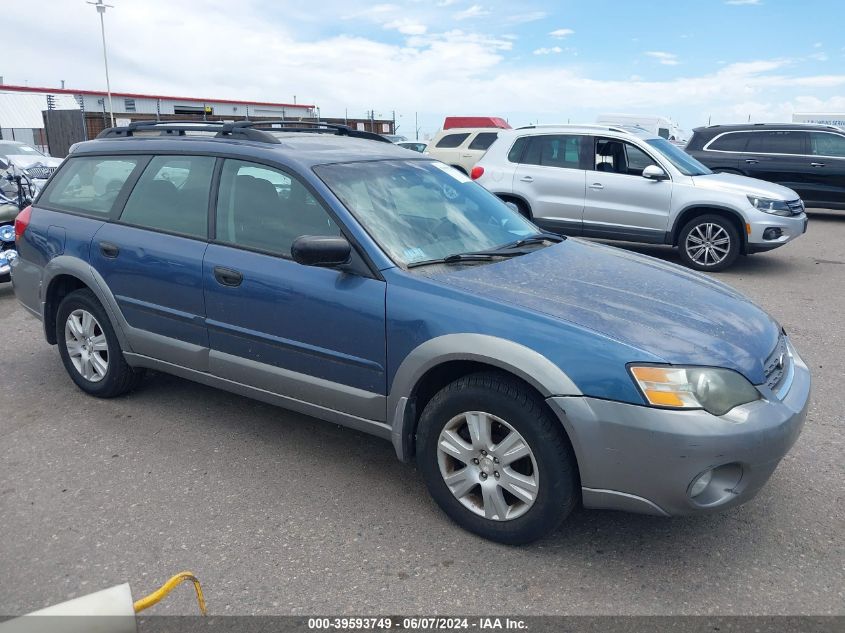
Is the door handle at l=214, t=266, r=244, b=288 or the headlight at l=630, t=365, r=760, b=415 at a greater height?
the door handle at l=214, t=266, r=244, b=288

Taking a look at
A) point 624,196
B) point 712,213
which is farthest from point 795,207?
point 624,196

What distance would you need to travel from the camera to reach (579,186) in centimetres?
948

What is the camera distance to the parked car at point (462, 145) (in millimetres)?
16266

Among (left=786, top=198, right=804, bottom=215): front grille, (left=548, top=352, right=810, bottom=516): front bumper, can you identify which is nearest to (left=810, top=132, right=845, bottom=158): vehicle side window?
(left=786, top=198, right=804, bottom=215): front grille

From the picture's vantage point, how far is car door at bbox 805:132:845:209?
1310cm

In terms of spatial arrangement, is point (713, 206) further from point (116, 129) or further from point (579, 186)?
point (116, 129)

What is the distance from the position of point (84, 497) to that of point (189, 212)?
5.13 feet

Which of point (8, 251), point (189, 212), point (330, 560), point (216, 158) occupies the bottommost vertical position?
point (330, 560)

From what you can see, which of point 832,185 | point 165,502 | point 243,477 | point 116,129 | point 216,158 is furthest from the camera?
point 832,185

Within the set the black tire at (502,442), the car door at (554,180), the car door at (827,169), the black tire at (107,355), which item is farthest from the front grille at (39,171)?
the black tire at (502,442)

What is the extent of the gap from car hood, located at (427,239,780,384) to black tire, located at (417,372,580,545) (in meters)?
0.36

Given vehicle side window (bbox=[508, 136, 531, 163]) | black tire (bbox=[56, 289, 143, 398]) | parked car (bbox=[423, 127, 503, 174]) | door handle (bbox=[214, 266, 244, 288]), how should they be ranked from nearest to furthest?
1. door handle (bbox=[214, 266, 244, 288])
2. black tire (bbox=[56, 289, 143, 398])
3. vehicle side window (bbox=[508, 136, 531, 163])
4. parked car (bbox=[423, 127, 503, 174])

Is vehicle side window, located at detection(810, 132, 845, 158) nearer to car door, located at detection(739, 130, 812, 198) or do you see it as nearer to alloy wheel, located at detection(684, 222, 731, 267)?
car door, located at detection(739, 130, 812, 198)

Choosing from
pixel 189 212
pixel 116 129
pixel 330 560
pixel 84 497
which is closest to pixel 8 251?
pixel 116 129
